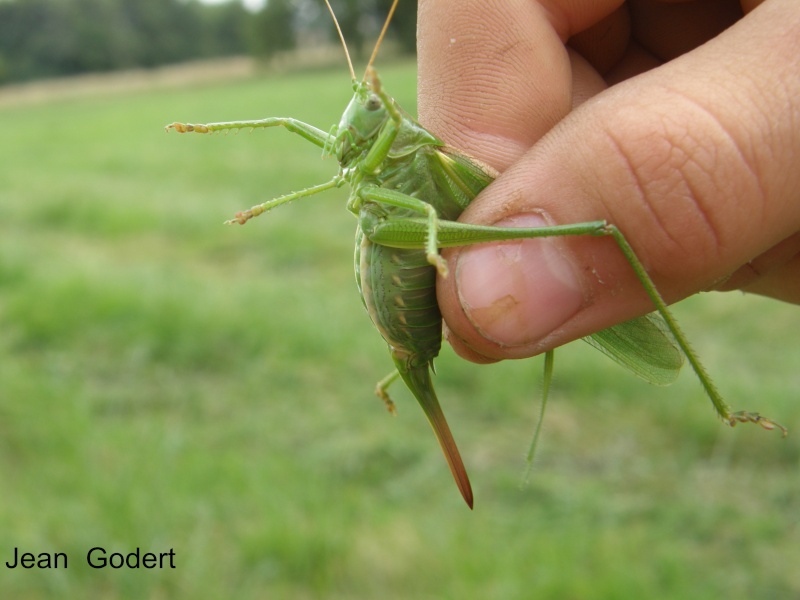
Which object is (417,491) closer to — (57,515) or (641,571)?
(641,571)

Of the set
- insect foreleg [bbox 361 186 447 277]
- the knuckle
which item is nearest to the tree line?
insect foreleg [bbox 361 186 447 277]

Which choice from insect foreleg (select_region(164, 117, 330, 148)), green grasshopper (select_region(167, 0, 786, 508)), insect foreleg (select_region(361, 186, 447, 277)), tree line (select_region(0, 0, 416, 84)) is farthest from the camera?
tree line (select_region(0, 0, 416, 84))

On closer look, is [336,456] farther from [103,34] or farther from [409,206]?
[103,34]

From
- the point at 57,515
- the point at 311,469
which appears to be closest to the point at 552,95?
the point at 311,469

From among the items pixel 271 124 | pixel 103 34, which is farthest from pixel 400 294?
pixel 103 34

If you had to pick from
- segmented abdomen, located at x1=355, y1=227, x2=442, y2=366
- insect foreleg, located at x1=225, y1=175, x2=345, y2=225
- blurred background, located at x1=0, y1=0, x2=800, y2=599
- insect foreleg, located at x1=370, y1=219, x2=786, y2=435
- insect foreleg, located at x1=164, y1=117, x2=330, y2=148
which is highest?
insect foreleg, located at x1=164, y1=117, x2=330, y2=148

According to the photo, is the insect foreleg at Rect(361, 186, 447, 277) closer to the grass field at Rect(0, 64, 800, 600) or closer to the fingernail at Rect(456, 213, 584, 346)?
the fingernail at Rect(456, 213, 584, 346)
